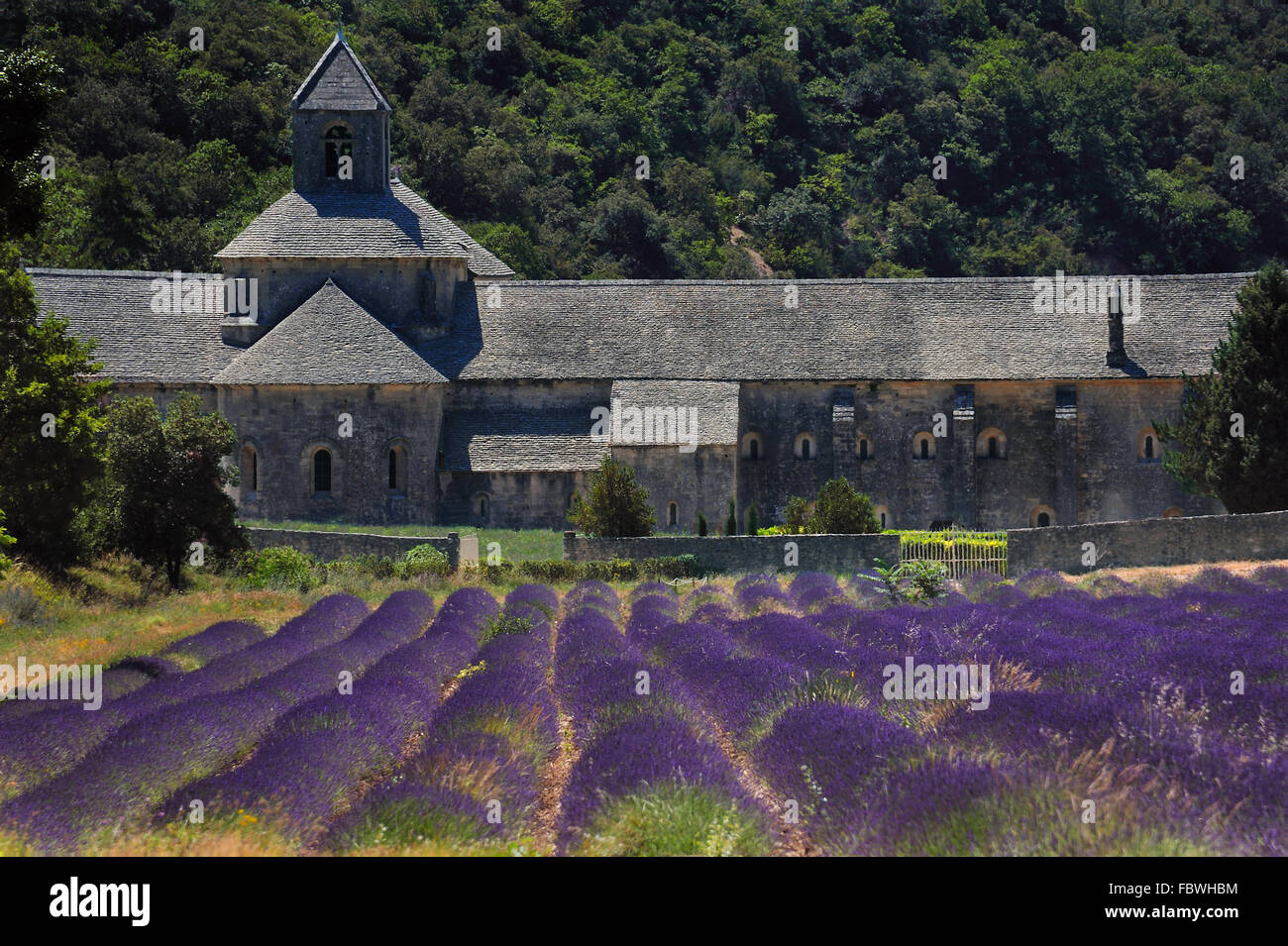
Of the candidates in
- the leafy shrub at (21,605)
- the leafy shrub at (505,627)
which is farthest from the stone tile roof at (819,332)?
the leafy shrub at (505,627)

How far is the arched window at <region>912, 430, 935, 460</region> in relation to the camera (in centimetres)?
4759

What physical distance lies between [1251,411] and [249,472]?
30.9 m

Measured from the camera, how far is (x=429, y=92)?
3787 inches

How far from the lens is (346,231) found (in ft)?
162

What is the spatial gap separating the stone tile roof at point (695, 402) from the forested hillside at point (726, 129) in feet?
101

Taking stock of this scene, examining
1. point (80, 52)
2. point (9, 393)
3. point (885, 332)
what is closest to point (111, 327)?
point (9, 393)

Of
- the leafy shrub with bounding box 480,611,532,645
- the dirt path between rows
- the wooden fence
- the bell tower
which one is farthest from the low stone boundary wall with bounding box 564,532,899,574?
the bell tower

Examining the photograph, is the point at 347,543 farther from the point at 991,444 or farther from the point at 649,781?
the point at 649,781

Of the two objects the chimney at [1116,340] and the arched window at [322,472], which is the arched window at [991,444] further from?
the arched window at [322,472]

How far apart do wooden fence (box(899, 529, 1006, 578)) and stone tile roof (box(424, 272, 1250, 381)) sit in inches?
440

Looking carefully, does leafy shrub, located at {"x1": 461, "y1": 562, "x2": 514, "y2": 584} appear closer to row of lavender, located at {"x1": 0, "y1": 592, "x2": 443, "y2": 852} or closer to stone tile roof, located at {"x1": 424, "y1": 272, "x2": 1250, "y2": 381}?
stone tile roof, located at {"x1": 424, "y1": 272, "x2": 1250, "y2": 381}

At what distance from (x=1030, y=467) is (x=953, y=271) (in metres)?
60.0

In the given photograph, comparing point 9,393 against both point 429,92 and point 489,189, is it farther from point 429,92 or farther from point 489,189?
point 429,92

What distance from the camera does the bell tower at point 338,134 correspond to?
51.4 metres
